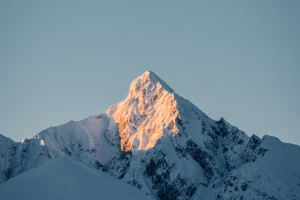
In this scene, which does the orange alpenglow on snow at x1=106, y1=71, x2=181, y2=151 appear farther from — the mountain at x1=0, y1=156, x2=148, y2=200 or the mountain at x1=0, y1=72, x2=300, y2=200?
the mountain at x1=0, y1=156, x2=148, y2=200

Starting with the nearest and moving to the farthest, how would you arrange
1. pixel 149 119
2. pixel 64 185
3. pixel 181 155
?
pixel 64 185
pixel 181 155
pixel 149 119

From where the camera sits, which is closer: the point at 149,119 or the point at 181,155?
the point at 181,155

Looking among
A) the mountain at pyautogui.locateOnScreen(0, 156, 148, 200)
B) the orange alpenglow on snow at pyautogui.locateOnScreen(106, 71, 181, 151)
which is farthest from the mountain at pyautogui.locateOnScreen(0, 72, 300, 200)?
the mountain at pyautogui.locateOnScreen(0, 156, 148, 200)

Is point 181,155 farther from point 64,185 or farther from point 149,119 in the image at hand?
point 64,185

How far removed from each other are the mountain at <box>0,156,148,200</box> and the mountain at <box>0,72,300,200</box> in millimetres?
108507

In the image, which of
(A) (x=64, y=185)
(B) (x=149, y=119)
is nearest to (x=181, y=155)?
(B) (x=149, y=119)

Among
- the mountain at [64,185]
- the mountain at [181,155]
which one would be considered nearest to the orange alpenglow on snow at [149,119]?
the mountain at [181,155]

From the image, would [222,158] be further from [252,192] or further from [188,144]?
[252,192]

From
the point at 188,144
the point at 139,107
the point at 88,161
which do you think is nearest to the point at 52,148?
the point at 88,161

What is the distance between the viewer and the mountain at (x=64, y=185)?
31.4 meters

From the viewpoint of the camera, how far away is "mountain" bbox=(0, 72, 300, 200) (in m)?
140

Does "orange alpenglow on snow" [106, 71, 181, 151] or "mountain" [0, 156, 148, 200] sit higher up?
"orange alpenglow on snow" [106, 71, 181, 151]

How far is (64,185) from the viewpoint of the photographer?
3281 centimetres

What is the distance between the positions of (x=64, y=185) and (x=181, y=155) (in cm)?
13228
